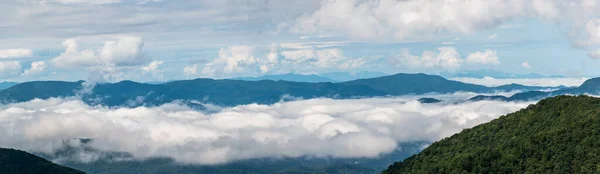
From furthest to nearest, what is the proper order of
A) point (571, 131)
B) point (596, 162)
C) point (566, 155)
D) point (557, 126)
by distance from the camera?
point (557, 126), point (571, 131), point (566, 155), point (596, 162)

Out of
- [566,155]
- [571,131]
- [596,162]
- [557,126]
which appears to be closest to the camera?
[596,162]

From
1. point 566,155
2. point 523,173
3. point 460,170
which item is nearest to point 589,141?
point 566,155

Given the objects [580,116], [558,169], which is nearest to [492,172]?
[558,169]

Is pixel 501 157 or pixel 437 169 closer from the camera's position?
pixel 501 157

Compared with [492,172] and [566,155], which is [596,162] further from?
[492,172]

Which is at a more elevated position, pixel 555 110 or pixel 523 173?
pixel 555 110

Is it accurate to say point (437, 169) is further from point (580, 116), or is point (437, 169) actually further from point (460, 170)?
point (580, 116)
